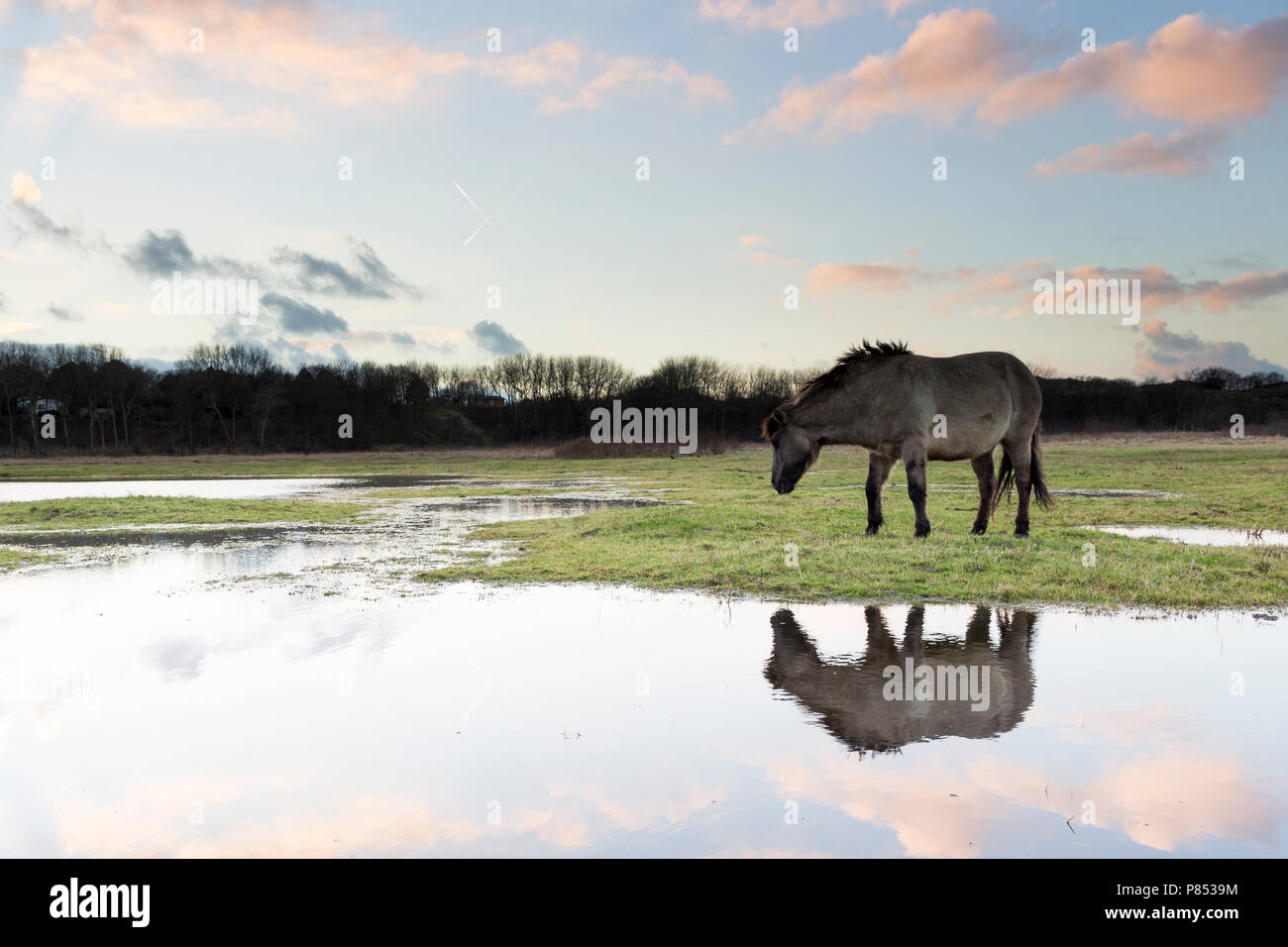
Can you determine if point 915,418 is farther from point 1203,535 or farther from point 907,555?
point 1203,535

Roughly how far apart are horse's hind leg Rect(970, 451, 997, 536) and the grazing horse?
20 mm

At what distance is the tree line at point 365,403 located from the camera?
311ft

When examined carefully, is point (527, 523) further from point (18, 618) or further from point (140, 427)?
point (140, 427)

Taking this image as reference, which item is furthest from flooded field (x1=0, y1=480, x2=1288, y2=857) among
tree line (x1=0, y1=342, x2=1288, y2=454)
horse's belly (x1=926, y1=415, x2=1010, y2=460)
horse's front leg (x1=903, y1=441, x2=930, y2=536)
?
tree line (x1=0, y1=342, x2=1288, y2=454)

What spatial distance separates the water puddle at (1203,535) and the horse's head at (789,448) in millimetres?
5974

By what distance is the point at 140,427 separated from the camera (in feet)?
338

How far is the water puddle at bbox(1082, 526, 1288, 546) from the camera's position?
1488 cm

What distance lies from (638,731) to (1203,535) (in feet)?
50.2

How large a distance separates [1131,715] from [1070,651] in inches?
74.4

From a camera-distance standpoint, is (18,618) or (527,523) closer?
(18,618)

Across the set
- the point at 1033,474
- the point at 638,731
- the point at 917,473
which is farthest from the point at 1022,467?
the point at 638,731

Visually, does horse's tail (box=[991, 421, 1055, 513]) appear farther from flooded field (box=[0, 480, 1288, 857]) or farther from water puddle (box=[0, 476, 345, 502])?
water puddle (box=[0, 476, 345, 502])
